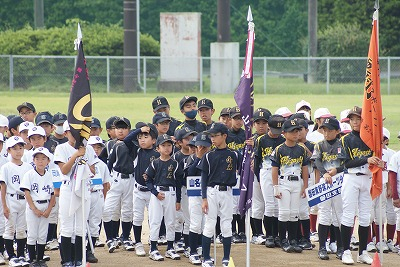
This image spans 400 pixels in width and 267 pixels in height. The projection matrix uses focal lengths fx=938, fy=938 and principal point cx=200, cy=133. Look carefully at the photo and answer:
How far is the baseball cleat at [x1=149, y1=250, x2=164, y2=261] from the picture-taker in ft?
39.9

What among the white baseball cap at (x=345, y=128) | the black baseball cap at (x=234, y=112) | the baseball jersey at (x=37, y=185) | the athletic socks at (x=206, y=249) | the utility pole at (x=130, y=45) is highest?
→ the utility pole at (x=130, y=45)

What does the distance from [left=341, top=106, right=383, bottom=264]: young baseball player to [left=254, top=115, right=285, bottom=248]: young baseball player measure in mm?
1354

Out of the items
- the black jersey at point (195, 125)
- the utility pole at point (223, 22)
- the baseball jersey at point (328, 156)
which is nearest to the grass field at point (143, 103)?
the utility pole at point (223, 22)

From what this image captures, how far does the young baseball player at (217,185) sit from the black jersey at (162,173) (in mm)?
A: 738

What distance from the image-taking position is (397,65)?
38875 mm

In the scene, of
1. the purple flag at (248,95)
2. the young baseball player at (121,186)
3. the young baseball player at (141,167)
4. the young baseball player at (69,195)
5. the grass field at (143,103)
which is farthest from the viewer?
the grass field at (143,103)

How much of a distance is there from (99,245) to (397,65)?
91.1 feet

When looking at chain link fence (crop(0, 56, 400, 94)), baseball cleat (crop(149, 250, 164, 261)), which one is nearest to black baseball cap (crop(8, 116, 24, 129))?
baseball cleat (crop(149, 250, 164, 261))

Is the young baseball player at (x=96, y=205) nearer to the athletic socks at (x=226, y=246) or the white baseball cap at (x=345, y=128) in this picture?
the athletic socks at (x=226, y=246)

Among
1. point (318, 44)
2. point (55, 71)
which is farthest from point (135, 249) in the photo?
point (318, 44)

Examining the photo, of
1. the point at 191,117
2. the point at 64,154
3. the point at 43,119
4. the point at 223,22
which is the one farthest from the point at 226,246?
the point at 223,22

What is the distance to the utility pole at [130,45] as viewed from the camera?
37906 millimetres

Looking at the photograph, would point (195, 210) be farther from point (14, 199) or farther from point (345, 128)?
point (345, 128)

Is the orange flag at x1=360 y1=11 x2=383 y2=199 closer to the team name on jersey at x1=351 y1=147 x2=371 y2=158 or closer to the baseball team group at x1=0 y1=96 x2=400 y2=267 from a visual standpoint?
the baseball team group at x1=0 y1=96 x2=400 y2=267
